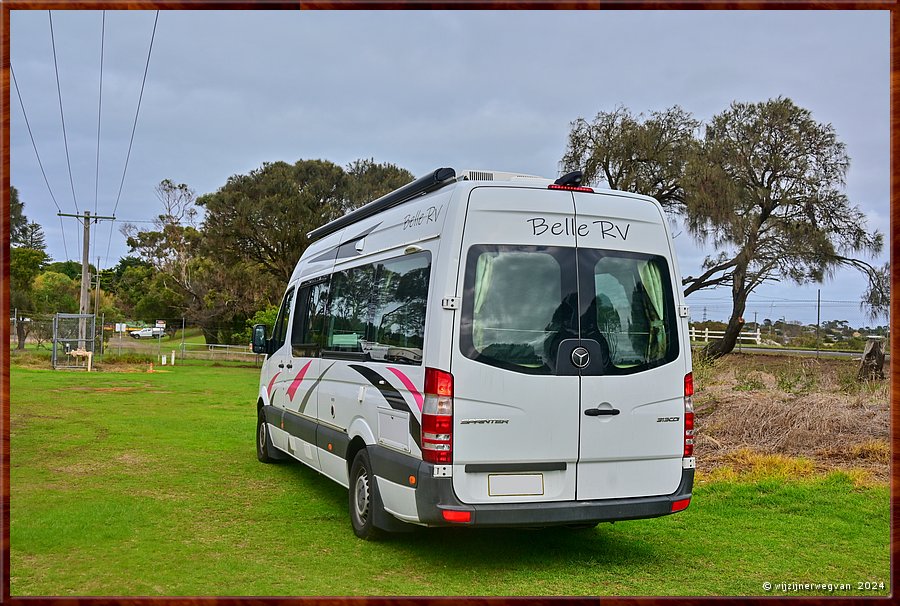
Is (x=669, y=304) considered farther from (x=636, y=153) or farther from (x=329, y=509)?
(x=636, y=153)

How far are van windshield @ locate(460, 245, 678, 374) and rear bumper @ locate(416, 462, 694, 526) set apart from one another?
2.98 ft

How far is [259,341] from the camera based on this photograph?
1036cm

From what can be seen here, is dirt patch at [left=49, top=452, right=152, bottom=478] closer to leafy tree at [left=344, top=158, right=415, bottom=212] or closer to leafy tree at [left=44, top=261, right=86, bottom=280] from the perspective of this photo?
leafy tree at [left=344, top=158, right=415, bottom=212]

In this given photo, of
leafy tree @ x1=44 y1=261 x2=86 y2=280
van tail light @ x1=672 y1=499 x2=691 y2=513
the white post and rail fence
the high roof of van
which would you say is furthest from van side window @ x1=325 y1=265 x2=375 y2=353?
leafy tree @ x1=44 y1=261 x2=86 y2=280

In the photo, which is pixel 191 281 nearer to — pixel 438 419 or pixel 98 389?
pixel 98 389

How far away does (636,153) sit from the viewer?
25516mm

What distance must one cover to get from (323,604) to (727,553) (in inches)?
158

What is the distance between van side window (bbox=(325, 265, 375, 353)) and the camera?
703cm

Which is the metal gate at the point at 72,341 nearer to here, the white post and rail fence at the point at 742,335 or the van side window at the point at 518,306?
the white post and rail fence at the point at 742,335

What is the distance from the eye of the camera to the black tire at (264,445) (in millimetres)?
10320

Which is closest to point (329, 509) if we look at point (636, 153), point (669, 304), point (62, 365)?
point (669, 304)

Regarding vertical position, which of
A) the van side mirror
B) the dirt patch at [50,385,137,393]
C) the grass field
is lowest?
the dirt patch at [50,385,137,393]

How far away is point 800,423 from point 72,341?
28.6 metres

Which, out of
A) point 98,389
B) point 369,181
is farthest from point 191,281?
point 98,389
